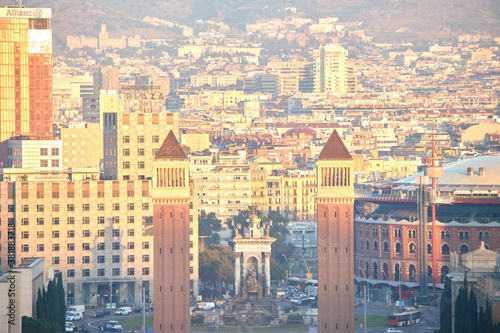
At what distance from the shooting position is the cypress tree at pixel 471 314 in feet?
411

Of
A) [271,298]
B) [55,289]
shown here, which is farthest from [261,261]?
[55,289]

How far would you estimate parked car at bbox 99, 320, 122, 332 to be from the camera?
16250 centimetres

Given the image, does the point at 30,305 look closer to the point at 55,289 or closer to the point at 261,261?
the point at 55,289

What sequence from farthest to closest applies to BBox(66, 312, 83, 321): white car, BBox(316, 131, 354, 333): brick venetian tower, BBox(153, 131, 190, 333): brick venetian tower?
BBox(66, 312, 83, 321): white car
BBox(153, 131, 190, 333): brick venetian tower
BBox(316, 131, 354, 333): brick venetian tower

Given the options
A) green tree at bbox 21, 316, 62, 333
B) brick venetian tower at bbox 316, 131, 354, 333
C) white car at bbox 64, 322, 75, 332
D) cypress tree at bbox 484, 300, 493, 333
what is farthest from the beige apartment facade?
cypress tree at bbox 484, 300, 493, 333

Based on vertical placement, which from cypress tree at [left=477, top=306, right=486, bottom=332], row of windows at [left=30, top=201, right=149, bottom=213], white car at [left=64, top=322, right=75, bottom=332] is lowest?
white car at [left=64, top=322, right=75, bottom=332]

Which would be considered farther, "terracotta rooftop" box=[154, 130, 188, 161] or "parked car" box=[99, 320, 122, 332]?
"parked car" box=[99, 320, 122, 332]

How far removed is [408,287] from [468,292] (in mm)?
63766

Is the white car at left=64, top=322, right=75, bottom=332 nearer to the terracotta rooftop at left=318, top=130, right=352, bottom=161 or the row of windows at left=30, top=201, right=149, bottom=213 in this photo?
the row of windows at left=30, top=201, right=149, bottom=213

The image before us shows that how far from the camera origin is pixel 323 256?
15188cm

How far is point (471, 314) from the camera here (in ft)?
414

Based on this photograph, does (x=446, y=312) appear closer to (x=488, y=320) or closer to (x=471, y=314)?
(x=471, y=314)

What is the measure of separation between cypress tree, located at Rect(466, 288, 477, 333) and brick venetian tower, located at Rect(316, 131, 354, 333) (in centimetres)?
2374

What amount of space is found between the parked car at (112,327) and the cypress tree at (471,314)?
150 feet
